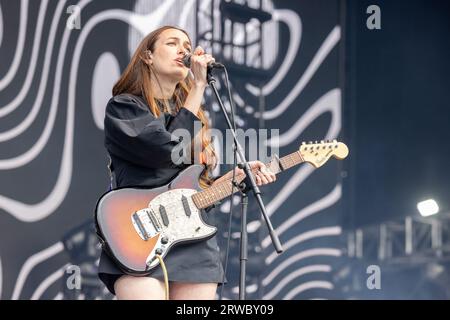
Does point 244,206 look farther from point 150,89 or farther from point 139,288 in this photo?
point 150,89

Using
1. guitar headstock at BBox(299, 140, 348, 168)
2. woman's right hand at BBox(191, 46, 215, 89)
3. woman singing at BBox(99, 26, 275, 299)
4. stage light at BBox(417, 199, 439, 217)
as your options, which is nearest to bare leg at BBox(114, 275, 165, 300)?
woman singing at BBox(99, 26, 275, 299)

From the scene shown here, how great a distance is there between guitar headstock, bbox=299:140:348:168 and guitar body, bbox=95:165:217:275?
1.98 ft

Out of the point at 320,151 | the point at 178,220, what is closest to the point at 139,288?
the point at 178,220

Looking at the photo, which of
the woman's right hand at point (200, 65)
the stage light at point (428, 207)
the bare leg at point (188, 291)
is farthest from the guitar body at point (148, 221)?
the stage light at point (428, 207)

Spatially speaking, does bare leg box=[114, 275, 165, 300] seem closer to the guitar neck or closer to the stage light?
the guitar neck

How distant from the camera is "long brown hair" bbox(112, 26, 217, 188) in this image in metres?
2.53

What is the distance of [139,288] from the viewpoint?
2.31 metres

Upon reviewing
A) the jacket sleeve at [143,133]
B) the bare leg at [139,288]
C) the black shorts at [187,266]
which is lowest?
the bare leg at [139,288]

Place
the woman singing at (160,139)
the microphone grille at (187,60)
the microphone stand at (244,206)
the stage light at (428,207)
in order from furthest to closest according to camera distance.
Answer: the stage light at (428,207)
the microphone grille at (187,60)
the woman singing at (160,139)
the microphone stand at (244,206)

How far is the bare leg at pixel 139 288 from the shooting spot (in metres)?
2.30

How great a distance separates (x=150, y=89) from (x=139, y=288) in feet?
2.08

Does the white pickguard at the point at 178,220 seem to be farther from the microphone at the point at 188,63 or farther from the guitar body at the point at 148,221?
the microphone at the point at 188,63

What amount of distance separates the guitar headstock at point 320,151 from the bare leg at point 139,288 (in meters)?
0.84
